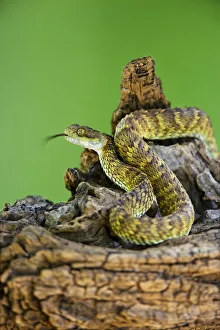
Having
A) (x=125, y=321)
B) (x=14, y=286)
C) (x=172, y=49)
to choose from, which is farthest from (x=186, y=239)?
(x=172, y=49)

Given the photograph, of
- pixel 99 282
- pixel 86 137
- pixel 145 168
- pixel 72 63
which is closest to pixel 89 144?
pixel 86 137

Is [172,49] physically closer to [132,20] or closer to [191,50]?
[191,50]

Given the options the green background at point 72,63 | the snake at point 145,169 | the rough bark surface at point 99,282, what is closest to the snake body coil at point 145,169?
the snake at point 145,169

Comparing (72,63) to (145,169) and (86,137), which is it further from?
(145,169)

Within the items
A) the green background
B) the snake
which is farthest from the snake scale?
the green background

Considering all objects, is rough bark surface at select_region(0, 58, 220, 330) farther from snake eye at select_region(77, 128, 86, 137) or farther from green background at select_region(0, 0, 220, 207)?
green background at select_region(0, 0, 220, 207)

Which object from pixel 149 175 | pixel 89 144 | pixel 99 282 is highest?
pixel 89 144

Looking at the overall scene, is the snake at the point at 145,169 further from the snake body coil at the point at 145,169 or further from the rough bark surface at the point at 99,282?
the rough bark surface at the point at 99,282
